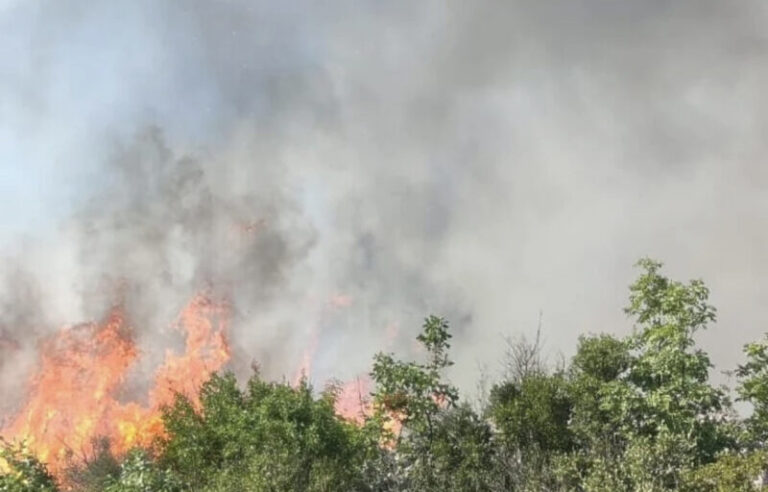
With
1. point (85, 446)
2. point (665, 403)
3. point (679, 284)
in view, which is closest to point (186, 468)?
point (665, 403)

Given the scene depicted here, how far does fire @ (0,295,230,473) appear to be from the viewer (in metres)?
102

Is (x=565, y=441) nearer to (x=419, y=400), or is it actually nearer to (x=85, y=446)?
(x=419, y=400)

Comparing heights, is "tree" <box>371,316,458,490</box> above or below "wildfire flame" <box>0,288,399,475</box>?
below

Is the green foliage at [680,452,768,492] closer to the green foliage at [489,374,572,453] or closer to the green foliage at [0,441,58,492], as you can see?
the green foliage at [489,374,572,453]

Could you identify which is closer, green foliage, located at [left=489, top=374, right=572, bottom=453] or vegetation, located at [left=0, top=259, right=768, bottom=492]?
vegetation, located at [left=0, top=259, right=768, bottom=492]

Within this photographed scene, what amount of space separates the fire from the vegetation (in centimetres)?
5751

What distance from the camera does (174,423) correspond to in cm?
4584

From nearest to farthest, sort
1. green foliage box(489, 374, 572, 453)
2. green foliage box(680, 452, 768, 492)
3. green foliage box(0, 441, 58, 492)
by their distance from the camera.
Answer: green foliage box(0, 441, 58, 492) → green foliage box(680, 452, 768, 492) → green foliage box(489, 374, 572, 453)

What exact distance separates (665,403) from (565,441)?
20.4 ft

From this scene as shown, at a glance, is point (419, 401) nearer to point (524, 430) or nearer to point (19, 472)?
point (524, 430)

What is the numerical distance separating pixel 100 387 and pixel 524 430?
94.0 m

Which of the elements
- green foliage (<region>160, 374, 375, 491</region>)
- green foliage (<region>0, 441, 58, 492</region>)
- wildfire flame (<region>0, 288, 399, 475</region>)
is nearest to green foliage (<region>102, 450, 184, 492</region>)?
green foliage (<region>0, 441, 58, 492</region>)

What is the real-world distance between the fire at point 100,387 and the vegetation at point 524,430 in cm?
5751

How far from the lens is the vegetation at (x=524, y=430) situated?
1302 inches
